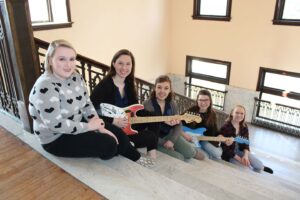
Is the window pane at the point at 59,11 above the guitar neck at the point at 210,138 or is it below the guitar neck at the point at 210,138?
above

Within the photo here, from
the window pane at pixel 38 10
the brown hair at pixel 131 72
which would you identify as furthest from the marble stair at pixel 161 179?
the window pane at pixel 38 10

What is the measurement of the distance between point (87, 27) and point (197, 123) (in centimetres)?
365

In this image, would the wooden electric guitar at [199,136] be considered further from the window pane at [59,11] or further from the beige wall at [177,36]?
the window pane at [59,11]

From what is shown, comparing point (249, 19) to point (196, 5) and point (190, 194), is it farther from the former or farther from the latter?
point (190, 194)

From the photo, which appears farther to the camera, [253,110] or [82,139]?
[253,110]

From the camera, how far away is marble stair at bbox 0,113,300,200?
71.7 inches

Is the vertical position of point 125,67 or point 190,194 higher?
point 125,67

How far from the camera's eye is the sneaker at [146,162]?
2.33 metres

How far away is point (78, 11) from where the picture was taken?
17.9 feet

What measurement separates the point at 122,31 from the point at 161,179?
16.4ft

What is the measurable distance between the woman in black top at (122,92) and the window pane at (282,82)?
16.7 ft

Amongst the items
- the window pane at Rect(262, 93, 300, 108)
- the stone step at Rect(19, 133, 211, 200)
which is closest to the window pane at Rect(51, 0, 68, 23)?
the stone step at Rect(19, 133, 211, 200)

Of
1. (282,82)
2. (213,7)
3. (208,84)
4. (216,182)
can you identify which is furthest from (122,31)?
(216,182)

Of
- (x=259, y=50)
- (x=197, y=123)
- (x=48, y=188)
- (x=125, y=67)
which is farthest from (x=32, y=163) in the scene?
(x=259, y=50)
